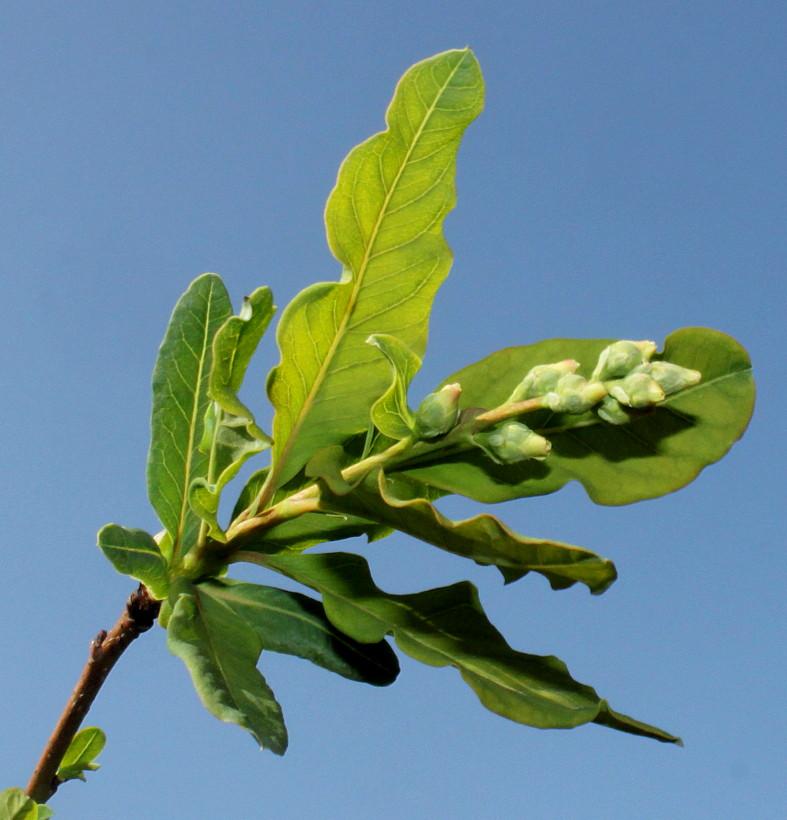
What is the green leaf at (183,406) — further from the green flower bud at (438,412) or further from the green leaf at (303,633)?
the green flower bud at (438,412)

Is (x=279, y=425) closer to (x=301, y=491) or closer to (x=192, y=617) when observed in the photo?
(x=301, y=491)

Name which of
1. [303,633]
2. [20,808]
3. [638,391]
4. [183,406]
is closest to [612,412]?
[638,391]

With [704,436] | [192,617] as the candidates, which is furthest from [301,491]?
[704,436]

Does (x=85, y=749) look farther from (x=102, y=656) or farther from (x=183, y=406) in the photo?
(x=183, y=406)

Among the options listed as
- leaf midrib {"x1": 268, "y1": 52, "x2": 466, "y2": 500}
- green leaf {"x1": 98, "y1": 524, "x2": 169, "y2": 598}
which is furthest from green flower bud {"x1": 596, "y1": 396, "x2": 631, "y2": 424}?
green leaf {"x1": 98, "y1": 524, "x2": 169, "y2": 598}

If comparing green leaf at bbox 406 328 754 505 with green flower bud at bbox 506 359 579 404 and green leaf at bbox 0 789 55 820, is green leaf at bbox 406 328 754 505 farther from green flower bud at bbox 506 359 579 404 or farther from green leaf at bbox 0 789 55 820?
green leaf at bbox 0 789 55 820

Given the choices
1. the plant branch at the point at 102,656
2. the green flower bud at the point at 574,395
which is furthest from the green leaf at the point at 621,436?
the plant branch at the point at 102,656
